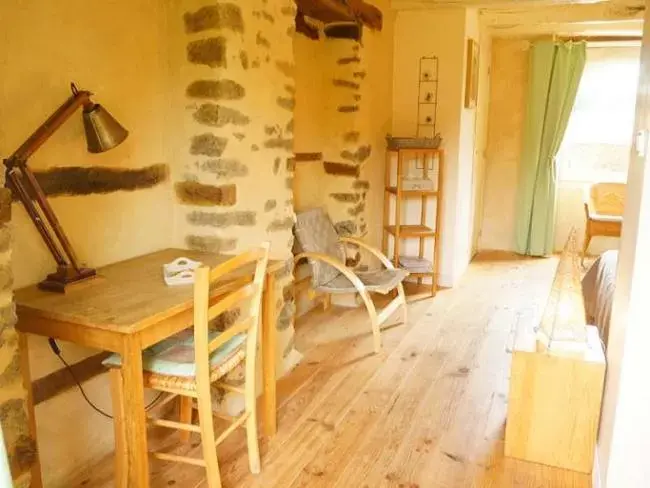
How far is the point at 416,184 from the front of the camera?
4582 mm

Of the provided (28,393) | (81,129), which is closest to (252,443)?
(28,393)

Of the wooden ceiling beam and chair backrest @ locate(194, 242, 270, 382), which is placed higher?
the wooden ceiling beam

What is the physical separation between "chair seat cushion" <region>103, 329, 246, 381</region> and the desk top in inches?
7.7

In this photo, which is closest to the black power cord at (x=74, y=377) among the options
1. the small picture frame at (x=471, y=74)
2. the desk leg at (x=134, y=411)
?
the desk leg at (x=134, y=411)

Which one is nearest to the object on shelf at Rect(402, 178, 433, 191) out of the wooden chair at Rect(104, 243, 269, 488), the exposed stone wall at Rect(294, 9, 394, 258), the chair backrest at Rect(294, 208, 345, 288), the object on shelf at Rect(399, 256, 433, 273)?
the exposed stone wall at Rect(294, 9, 394, 258)

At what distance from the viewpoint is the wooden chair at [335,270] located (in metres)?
3.59

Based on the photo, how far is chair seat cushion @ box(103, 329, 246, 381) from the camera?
2.01 m

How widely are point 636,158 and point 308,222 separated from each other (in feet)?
7.41

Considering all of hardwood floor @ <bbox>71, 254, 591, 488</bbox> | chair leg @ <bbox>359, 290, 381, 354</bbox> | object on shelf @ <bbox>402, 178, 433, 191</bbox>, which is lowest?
hardwood floor @ <bbox>71, 254, 591, 488</bbox>

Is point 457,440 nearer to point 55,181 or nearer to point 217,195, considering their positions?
point 217,195

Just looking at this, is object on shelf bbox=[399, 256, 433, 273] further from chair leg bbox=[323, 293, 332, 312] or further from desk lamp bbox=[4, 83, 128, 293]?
desk lamp bbox=[4, 83, 128, 293]

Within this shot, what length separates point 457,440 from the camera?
8.47 feet

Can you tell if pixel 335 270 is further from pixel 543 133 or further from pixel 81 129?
pixel 543 133

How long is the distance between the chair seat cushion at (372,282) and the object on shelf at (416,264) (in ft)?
2.02
